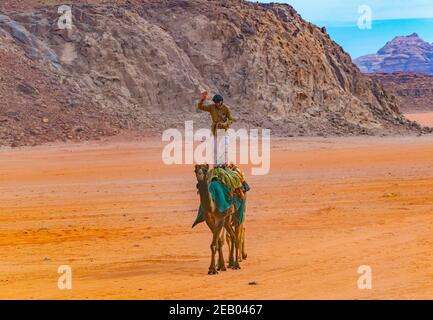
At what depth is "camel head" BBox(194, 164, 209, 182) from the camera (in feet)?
35.5

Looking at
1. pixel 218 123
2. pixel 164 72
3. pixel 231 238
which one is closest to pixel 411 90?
pixel 164 72

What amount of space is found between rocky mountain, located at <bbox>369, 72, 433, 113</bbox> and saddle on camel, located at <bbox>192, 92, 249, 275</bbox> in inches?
3773

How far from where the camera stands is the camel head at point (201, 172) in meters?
10.8

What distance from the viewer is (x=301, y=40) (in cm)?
4909

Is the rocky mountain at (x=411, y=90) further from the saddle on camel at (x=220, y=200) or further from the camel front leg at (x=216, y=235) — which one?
the camel front leg at (x=216, y=235)

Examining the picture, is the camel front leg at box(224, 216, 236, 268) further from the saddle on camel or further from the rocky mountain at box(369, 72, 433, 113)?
the rocky mountain at box(369, 72, 433, 113)

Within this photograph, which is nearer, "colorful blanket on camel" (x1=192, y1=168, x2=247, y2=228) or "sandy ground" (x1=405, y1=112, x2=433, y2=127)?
"colorful blanket on camel" (x1=192, y1=168, x2=247, y2=228)

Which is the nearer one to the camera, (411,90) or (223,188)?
(223,188)

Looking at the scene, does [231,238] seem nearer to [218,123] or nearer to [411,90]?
[218,123]

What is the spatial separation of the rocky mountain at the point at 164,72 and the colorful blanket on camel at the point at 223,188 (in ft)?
79.1

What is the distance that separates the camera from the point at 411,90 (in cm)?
11738

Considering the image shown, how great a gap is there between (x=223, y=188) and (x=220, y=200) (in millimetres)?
182

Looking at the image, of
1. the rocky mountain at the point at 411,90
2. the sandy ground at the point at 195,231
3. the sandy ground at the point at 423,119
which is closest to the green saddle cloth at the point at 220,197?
the sandy ground at the point at 195,231

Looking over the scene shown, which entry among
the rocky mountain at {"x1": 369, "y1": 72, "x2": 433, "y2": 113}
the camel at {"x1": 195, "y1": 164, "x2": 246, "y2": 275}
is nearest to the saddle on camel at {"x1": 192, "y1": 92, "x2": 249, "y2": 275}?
the camel at {"x1": 195, "y1": 164, "x2": 246, "y2": 275}
